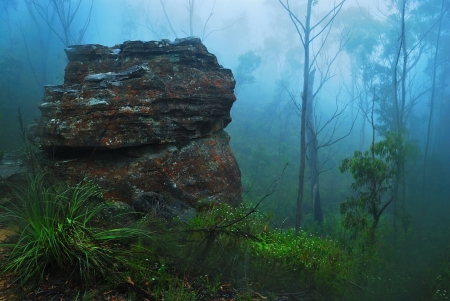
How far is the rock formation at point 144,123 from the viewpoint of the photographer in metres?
6.04

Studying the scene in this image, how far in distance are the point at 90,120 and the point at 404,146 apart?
6784 mm

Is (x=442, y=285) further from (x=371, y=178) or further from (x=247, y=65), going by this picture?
(x=247, y=65)

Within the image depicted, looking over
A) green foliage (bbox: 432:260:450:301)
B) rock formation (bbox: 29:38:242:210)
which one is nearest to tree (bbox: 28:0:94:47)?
rock formation (bbox: 29:38:242:210)

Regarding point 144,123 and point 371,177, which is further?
point 144,123

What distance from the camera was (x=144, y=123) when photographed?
628 cm

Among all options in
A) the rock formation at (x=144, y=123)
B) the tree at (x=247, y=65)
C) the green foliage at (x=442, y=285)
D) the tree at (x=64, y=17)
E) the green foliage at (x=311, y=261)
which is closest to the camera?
the green foliage at (x=442, y=285)

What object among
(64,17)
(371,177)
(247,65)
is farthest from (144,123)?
(247,65)

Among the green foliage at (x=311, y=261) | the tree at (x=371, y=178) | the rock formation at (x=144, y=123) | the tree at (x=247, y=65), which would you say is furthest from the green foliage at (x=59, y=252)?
the tree at (x=247, y=65)

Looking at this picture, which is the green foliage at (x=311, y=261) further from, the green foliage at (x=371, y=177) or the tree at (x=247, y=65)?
the tree at (x=247, y=65)

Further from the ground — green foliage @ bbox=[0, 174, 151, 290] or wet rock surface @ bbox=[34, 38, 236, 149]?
wet rock surface @ bbox=[34, 38, 236, 149]

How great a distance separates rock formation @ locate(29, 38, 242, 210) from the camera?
6043 millimetres

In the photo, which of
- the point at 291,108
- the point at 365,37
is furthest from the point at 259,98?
the point at 365,37

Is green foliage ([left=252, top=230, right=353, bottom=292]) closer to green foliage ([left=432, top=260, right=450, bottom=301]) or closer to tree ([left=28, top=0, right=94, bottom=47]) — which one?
green foliage ([left=432, top=260, right=450, bottom=301])

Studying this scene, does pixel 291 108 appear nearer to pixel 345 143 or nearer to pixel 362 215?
pixel 345 143
